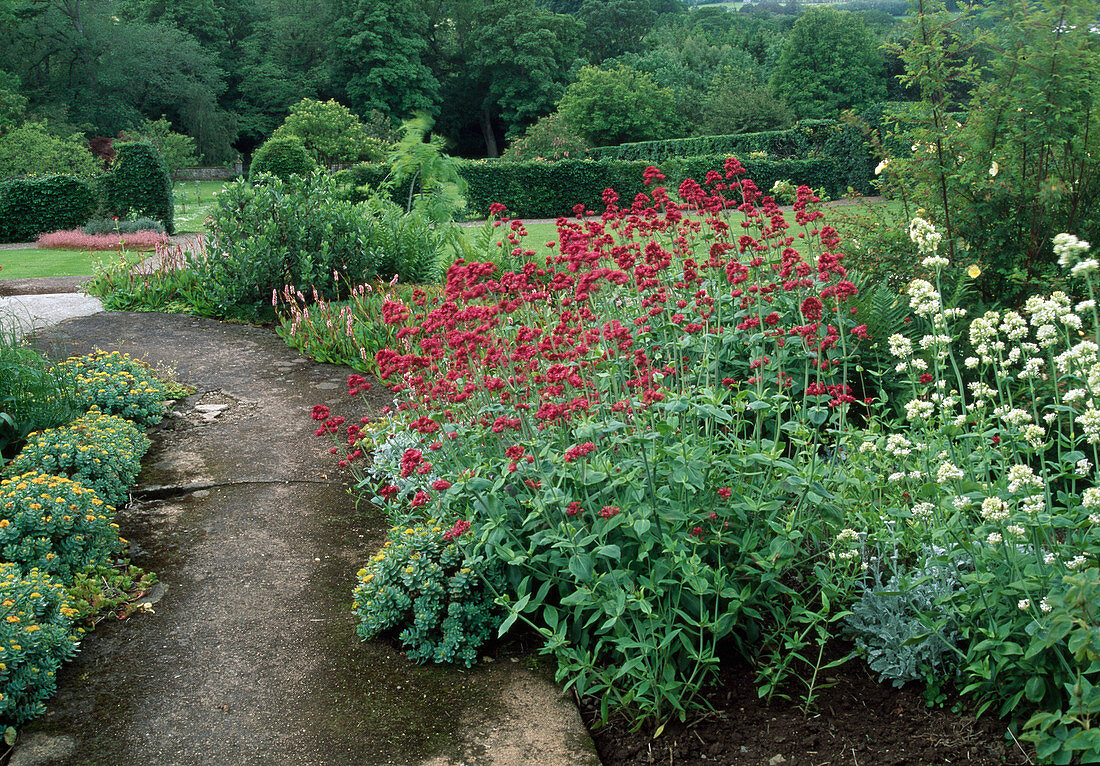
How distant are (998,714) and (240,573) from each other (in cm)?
274

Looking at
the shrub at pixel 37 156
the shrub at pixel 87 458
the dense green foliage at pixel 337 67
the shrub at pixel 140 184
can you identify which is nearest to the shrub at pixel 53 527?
the shrub at pixel 87 458

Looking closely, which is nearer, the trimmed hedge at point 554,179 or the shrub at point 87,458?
the shrub at point 87,458

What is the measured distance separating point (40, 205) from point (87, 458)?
17829 millimetres

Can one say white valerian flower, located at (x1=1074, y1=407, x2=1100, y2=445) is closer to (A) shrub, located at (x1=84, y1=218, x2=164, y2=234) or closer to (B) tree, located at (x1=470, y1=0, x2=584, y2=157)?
(A) shrub, located at (x1=84, y1=218, x2=164, y2=234)

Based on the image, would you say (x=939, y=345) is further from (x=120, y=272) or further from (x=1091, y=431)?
(x=120, y=272)

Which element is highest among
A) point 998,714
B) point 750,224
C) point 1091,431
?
point 750,224

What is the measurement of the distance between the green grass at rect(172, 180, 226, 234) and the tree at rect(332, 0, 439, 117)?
951 centimetres

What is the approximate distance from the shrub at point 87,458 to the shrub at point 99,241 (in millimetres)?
11945

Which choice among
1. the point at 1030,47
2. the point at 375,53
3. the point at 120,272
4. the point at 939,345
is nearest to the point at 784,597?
the point at 939,345

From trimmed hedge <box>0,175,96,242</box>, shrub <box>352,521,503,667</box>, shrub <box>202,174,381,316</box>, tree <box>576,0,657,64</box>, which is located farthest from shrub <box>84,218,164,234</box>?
tree <box>576,0,657,64</box>

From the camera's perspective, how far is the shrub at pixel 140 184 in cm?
1842

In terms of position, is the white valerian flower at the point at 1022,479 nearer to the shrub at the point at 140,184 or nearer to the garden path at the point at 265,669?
the garden path at the point at 265,669

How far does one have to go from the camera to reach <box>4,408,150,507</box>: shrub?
3.72 m

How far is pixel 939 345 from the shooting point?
8.80ft
